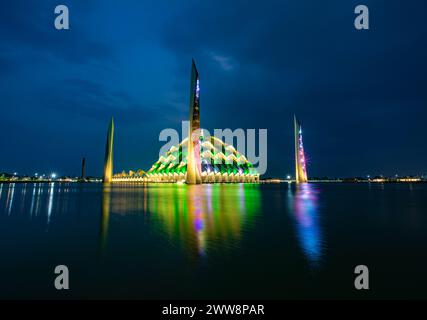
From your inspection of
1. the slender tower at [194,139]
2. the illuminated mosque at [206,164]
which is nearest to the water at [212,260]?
the slender tower at [194,139]

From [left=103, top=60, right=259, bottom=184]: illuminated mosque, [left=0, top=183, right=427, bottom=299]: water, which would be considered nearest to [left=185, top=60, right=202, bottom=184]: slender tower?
[left=103, top=60, right=259, bottom=184]: illuminated mosque

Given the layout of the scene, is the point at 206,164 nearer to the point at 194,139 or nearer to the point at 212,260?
the point at 194,139

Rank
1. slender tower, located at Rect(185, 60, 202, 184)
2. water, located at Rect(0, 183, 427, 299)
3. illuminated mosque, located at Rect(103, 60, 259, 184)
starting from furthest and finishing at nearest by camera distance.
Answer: illuminated mosque, located at Rect(103, 60, 259, 184) → slender tower, located at Rect(185, 60, 202, 184) → water, located at Rect(0, 183, 427, 299)

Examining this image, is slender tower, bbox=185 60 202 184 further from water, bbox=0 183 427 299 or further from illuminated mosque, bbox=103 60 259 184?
water, bbox=0 183 427 299

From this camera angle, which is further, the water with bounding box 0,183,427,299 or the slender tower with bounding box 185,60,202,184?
the slender tower with bounding box 185,60,202,184

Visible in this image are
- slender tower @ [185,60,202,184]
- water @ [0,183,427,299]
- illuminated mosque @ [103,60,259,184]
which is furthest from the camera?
illuminated mosque @ [103,60,259,184]

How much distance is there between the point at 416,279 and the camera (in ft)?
18.8

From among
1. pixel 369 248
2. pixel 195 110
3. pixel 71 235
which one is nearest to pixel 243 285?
pixel 369 248

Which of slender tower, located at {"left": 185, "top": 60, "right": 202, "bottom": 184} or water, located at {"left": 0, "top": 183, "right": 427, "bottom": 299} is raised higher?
slender tower, located at {"left": 185, "top": 60, "right": 202, "bottom": 184}

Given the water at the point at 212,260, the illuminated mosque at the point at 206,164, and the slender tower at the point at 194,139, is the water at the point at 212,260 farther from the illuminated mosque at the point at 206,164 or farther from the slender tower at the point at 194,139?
the illuminated mosque at the point at 206,164

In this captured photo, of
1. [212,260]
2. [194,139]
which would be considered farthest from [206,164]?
[212,260]

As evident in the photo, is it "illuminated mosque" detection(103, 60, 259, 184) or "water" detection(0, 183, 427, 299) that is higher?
"illuminated mosque" detection(103, 60, 259, 184)
